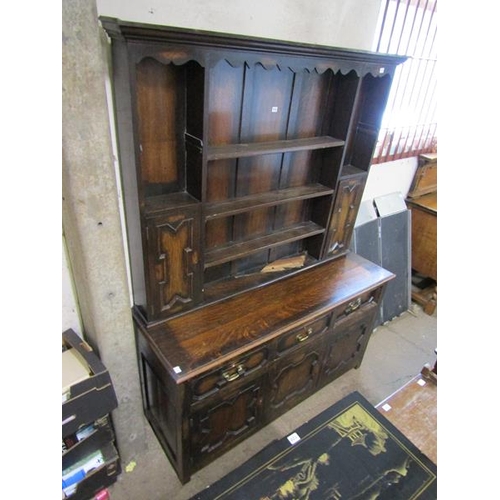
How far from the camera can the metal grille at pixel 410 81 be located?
7.09 ft

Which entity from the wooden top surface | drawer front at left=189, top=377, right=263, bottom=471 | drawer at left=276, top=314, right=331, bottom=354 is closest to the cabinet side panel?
the wooden top surface

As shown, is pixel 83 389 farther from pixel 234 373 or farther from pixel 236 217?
pixel 236 217

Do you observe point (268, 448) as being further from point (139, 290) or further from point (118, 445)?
point (139, 290)

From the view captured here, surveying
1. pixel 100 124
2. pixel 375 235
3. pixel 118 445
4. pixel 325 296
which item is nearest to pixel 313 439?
pixel 325 296

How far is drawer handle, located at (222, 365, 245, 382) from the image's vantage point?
1596 mm

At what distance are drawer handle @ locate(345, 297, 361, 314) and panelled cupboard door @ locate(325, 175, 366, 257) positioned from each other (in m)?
0.35

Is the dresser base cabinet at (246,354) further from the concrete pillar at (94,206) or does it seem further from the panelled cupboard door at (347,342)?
the concrete pillar at (94,206)

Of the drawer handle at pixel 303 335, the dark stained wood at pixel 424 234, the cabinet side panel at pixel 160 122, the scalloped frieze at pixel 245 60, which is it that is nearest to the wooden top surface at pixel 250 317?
the drawer handle at pixel 303 335

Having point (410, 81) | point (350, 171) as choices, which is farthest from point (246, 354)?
point (410, 81)

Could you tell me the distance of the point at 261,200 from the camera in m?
1.73

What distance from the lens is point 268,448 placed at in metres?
1.92

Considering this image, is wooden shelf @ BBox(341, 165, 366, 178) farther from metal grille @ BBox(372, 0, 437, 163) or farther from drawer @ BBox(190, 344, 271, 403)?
drawer @ BBox(190, 344, 271, 403)

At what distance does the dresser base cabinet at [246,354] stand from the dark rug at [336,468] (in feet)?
0.60
